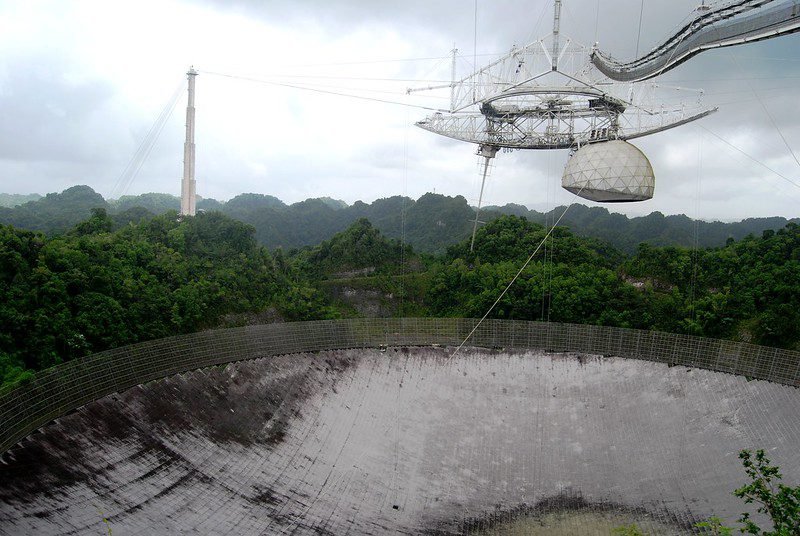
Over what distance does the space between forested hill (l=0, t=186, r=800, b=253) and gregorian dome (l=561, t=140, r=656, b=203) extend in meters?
20.3

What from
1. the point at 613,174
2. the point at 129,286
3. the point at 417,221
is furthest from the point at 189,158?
the point at 417,221

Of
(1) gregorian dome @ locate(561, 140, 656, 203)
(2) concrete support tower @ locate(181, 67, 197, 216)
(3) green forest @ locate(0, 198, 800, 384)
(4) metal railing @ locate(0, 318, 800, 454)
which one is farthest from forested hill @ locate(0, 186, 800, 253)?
(1) gregorian dome @ locate(561, 140, 656, 203)

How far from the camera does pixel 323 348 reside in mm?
13320

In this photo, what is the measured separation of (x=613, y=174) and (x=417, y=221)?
31315 millimetres

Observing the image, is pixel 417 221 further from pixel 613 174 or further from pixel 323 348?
pixel 613 174

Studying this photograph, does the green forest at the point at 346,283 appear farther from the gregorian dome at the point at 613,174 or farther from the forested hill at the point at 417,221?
the forested hill at the point at 417,221

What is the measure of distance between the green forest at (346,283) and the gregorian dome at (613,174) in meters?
7.20

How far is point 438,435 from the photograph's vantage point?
1174 centimetres

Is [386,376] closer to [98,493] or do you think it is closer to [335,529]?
[335,529]

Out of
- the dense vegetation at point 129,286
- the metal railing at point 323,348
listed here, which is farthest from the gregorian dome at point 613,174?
the dense vegetation at point 129,286

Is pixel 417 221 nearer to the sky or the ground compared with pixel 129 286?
nearer to the sky

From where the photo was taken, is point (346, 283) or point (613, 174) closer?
point (613, 174)

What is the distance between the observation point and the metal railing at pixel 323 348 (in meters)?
8.45

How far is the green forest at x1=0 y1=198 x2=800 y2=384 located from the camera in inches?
527
